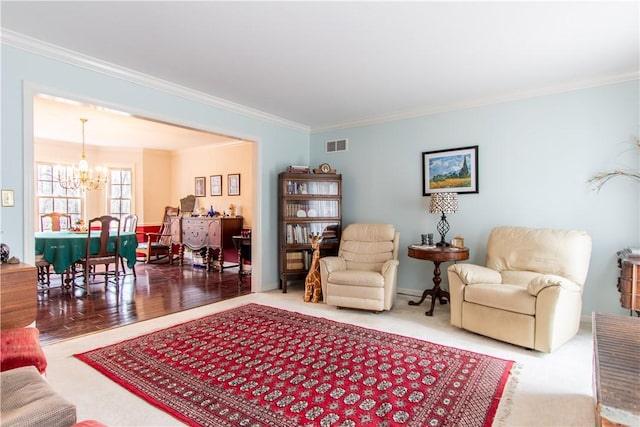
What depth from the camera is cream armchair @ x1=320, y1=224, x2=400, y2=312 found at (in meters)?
3.80

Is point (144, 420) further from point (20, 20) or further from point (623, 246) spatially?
point (623, 246)

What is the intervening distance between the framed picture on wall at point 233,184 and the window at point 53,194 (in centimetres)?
346

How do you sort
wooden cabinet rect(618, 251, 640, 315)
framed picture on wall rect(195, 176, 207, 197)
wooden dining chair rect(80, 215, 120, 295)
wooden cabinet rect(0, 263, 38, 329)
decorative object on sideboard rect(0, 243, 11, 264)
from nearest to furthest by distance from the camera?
wooden cabinet rect(0, 263, 38, 329)
decorative object on sideboard rect(0, 243, 11, 264)
wooden cabinet rect(618, 251, 640, 315)
wooden dining chair rect(80, 215, 120, 295)
framed picture on wall rect(195, 176, 207, 197)

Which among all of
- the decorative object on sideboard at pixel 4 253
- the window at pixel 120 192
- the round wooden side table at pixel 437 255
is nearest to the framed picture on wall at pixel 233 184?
the window at pixel 120 192

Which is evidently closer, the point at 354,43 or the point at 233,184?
the point at 354,43

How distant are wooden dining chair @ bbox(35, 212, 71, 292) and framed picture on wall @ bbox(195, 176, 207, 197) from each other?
8.00ft

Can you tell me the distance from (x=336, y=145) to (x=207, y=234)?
3.04m

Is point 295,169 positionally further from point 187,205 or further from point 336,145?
point 187,205

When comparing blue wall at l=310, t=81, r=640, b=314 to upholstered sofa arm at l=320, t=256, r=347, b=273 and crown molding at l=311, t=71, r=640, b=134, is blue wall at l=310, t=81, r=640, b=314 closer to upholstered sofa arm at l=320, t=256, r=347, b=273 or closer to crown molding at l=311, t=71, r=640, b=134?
crown molding at l=311, t=71, r=640, b=134

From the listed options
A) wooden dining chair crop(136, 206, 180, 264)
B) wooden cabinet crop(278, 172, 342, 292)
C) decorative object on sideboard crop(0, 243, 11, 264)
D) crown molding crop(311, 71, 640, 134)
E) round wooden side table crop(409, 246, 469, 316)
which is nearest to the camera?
decorative object on sideboard crop(0, 243, 11, 264)

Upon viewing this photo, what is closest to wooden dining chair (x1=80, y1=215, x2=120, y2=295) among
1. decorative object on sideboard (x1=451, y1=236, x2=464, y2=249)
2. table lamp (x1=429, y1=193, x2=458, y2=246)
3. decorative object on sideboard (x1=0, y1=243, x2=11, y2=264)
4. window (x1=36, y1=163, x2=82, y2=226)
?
decorative object on sideboard (x1=0, y1=243, x2=11, y2=264)

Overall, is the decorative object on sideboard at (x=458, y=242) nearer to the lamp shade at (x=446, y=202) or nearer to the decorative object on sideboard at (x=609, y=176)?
the lamp shade at (x=446, y=202)

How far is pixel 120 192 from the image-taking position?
26.1ft

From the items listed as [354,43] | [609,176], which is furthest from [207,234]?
[609,176]
